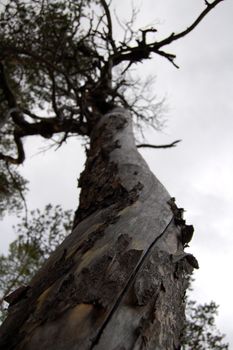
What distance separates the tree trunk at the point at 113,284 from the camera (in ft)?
2.67

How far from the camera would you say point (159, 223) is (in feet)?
4.28

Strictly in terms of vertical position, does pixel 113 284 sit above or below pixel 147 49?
below

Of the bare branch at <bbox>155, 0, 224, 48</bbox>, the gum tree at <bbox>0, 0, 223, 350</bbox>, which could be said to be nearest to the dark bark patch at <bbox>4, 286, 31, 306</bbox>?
the gum tree at <bbox>0, 0, 223, 350</bbox>

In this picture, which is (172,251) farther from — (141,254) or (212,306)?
(212,306)

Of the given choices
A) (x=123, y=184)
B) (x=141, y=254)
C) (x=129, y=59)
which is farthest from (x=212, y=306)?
(x=141, y=254)

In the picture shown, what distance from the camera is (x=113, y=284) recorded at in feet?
2.98

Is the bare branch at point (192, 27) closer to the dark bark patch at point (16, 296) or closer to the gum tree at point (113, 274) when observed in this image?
the gum tree at point (113, 274)

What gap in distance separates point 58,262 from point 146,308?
0.38 metres

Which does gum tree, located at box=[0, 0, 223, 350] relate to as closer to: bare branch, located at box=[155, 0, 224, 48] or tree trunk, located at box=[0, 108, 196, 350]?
tree trunk, located at box=[0, 108, 196, 350]

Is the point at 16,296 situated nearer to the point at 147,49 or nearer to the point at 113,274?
the point at 113,274

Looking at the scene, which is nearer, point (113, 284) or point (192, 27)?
point (113, 284)

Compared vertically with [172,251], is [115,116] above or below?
above

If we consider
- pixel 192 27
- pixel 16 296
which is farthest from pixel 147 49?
pixel 16 296

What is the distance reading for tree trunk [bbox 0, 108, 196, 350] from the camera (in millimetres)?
813
